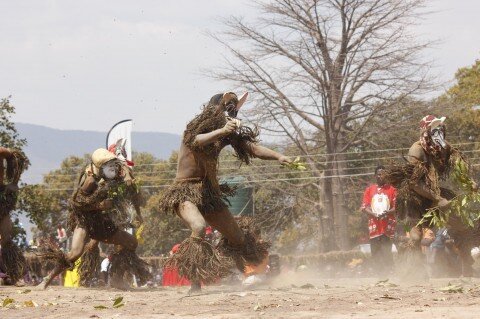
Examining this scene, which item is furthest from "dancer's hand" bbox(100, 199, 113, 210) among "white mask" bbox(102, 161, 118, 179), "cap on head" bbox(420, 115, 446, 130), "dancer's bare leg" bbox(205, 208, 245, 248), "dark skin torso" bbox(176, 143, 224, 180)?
"cap on head" bbox(420, 115, 446, 130)

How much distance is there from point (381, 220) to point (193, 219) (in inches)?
235

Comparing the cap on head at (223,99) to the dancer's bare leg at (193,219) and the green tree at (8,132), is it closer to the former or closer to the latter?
the dancer's bare leg at (193,219)

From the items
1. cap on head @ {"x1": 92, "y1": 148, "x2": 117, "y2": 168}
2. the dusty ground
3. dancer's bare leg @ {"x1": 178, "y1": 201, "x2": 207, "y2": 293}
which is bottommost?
the dusty ground

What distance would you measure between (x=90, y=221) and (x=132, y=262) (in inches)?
30.1

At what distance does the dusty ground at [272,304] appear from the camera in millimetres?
8898

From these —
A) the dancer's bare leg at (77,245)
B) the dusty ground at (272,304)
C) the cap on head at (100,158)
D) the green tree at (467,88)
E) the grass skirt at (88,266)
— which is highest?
the green tree at (467,88)

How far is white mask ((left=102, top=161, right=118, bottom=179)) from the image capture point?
44.6ft

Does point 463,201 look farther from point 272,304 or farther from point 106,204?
point 106,204

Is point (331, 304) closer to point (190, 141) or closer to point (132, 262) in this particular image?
point (190, 141)

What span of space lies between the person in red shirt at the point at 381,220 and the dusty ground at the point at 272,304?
4.64 metres

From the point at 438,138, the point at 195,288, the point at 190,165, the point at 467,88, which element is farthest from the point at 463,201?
the point at 467,88

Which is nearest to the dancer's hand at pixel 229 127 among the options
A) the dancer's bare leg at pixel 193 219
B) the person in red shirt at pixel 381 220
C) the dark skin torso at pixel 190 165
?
the dark skin torso at pixel 190 165

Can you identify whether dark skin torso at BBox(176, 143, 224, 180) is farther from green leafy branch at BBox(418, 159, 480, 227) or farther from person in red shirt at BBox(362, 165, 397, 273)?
person in red shirt at BBox(362, 165, 397, 273)

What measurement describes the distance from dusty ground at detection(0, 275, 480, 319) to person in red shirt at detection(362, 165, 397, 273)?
15.2 ft
